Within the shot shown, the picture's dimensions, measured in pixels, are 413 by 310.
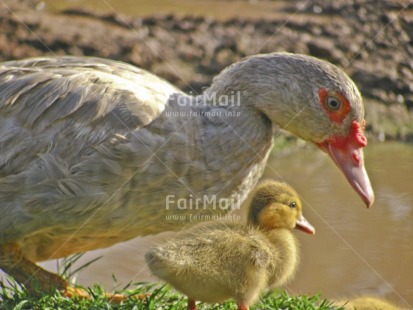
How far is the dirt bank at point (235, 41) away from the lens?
870 cm

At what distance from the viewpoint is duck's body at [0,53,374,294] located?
15.0ft

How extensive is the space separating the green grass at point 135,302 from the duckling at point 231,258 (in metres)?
0.25

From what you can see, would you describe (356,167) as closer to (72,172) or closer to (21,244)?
(72,172)

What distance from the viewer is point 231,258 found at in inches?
175

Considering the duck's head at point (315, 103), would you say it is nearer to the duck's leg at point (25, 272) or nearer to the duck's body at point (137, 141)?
the duck's body at point (137, 141)

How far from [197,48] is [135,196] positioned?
4.59m

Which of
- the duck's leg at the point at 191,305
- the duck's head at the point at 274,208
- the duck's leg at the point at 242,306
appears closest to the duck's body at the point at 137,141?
the duck's head at the point at 274,208

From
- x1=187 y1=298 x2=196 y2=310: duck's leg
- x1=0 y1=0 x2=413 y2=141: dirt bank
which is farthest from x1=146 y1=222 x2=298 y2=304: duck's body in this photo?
x1=0 y1=0 x2=413 y2=141: dirt bank

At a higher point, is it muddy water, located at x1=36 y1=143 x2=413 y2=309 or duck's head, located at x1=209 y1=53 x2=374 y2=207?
duck's head, located at x1=209 y1=53 x2=374 y2=207

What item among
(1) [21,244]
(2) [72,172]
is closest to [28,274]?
(1) [21,244]

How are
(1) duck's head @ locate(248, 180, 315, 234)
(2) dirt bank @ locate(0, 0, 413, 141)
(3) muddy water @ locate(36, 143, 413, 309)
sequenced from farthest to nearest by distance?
(2) dirt bank @ locate(0, 0, 413, 141), (3) muddy water @ locate(36, 143, 413, 309), (1) duck's head @ locate(248, 180, 315, 234)

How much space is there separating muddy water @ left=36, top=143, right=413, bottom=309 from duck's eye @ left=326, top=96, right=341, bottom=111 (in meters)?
1.38

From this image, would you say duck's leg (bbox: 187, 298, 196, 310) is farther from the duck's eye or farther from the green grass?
the duck's eye

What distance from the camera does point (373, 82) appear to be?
902cm
